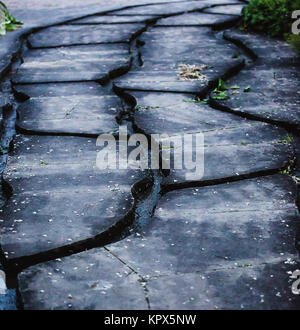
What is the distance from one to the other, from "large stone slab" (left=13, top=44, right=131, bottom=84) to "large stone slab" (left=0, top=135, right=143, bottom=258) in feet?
3.12

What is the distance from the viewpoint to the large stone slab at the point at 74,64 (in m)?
3.18

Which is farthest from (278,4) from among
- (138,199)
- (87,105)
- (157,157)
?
(138,199)

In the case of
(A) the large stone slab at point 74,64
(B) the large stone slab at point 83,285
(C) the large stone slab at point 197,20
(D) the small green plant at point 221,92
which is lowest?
(B) the large stone slab at point 83,285

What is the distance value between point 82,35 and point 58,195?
2.54 meters

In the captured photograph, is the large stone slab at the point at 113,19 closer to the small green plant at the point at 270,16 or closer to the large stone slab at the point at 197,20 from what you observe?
the large stone slab at the point at 197,20

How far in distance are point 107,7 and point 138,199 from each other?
12.0 ft

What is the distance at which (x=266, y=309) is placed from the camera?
132cm

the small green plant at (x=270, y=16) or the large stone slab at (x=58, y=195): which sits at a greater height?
the small green plant at (x=270, y=16)

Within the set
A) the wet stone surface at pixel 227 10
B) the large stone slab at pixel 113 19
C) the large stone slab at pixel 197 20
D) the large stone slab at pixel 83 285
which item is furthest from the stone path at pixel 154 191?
the wet stone surface at pixel 227 10

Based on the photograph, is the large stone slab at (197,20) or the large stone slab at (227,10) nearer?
the large stone slab at (197,20)

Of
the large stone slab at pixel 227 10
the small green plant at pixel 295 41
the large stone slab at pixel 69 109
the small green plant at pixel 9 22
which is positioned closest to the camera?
the large stone slab at pixel 69 109

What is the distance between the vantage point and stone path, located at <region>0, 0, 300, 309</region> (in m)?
1.42

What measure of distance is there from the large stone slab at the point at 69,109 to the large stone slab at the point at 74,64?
5.5 inches

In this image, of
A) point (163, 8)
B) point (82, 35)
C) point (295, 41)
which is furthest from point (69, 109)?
point (163, 8)
